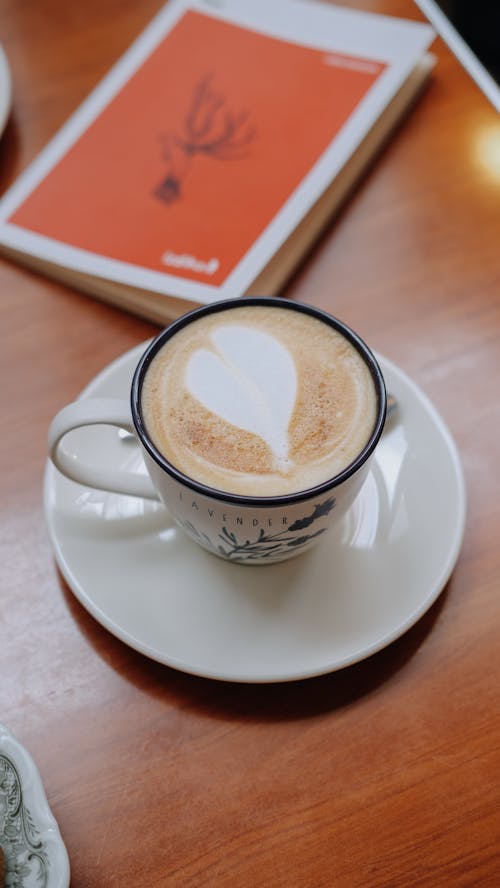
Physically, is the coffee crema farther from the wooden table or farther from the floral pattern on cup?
the wooden table

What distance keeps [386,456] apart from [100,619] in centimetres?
28

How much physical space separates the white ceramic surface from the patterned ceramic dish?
27.9 inches

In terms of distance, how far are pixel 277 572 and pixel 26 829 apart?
265mm

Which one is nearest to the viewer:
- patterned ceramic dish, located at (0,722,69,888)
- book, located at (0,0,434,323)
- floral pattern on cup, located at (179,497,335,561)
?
patterned ceramic dish, located at (0,722,69,888)

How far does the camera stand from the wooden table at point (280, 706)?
56 centimetres

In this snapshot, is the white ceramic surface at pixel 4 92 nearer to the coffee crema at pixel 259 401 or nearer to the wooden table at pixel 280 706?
the wooden table at pixel 280 706

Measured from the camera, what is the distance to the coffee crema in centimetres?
58

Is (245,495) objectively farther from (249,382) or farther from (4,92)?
(4,92)

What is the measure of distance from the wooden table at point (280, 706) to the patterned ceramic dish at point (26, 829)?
0.08 m

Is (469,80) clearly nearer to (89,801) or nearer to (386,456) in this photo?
(386,456)

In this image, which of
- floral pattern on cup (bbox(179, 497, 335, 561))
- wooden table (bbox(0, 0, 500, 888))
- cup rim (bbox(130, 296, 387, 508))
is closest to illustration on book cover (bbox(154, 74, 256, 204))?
wooden table (bbox(0, 0, 500, 888))

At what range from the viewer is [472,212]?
0.90 meters

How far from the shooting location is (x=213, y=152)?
0.92 m

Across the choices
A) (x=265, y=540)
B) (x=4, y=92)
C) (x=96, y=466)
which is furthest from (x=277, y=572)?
(x=4, y=92)
